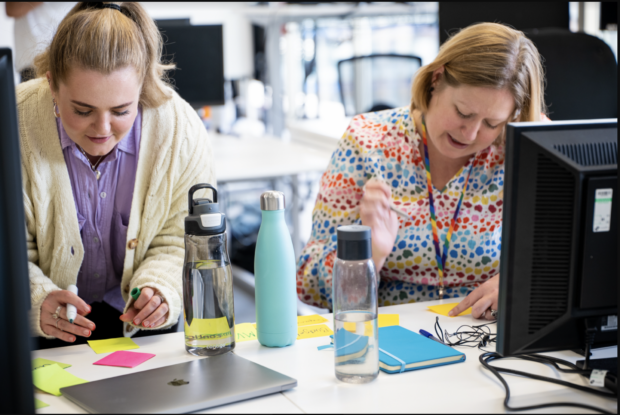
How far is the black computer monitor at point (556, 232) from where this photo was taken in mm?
854

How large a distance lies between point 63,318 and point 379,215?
25.1 inches

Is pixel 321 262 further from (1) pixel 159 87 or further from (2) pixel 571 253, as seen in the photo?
(2) pixel 571 253

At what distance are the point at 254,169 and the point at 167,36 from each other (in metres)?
0.72

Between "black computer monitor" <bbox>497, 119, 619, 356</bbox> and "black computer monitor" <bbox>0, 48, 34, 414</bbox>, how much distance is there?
0.63 m

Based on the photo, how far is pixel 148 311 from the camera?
1148 mm

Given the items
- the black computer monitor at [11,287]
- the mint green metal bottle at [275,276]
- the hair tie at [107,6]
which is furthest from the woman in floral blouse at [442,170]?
the black computer monitor at [11,287]

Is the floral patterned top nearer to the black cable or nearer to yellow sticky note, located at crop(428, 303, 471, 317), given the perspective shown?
yellow sticky note, located at crop(428, 303, 471, 317)

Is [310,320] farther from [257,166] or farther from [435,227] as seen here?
[257,166]

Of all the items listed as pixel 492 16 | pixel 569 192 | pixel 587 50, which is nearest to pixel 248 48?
pixel 492 16

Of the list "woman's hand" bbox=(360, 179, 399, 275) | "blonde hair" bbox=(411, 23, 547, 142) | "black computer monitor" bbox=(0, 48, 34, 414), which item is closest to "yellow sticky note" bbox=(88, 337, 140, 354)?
"black computer monitor" bbox=(0, 48, 34, 414)

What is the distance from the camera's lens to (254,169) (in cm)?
252

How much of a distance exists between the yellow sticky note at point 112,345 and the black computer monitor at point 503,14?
1.56 meters

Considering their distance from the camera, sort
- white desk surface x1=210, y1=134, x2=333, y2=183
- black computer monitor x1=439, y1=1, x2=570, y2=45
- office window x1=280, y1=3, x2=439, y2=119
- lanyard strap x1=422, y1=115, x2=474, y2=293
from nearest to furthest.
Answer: lanyard strap x1=422, y1=115, x2=474, y2=293, black computer monitor x1=439, y1=1, x2=570, y2=45, white desk surface x1=210, y1=134, x2=333, y2=183, office window x1=280, y1=3, x2=439, y2=119

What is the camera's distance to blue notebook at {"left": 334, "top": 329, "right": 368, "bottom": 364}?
0.92 m
